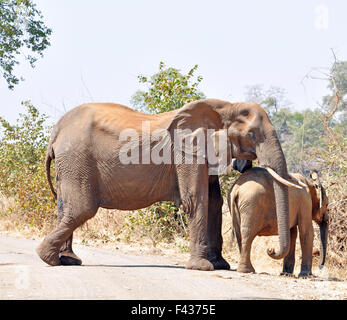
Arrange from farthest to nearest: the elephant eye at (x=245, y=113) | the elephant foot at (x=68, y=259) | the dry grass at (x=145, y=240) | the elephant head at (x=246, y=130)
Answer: the dry grass at (x=145, y=240)
the elephant foot at (x=68, y=259)
the elephant eye at (x=245, y=113)
the elephant head at (x=246, y=130)

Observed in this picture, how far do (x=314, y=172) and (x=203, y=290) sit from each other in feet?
12.8

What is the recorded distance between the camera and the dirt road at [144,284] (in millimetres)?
6023

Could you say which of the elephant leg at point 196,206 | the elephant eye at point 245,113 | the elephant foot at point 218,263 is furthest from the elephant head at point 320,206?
the elephant leg at point 196,206

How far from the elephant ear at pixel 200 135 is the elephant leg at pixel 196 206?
0.58ft

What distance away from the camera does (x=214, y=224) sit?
8.89 metres

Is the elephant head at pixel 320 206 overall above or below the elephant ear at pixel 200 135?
below

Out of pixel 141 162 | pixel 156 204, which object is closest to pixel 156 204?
pixel 156 204

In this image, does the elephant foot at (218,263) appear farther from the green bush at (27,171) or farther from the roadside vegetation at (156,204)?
the green bush at (27,171)

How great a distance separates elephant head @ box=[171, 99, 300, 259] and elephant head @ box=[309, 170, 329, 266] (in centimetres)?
155

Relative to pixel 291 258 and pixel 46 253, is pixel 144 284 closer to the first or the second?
pixel 46 253

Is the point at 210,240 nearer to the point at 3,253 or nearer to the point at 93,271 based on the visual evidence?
the point at 93,271

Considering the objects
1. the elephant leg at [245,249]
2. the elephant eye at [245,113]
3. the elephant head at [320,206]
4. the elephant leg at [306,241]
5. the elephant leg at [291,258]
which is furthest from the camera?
the elephant head at [320,206]

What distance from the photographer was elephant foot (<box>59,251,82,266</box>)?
8.42m

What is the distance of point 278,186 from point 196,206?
1132 millimetres
